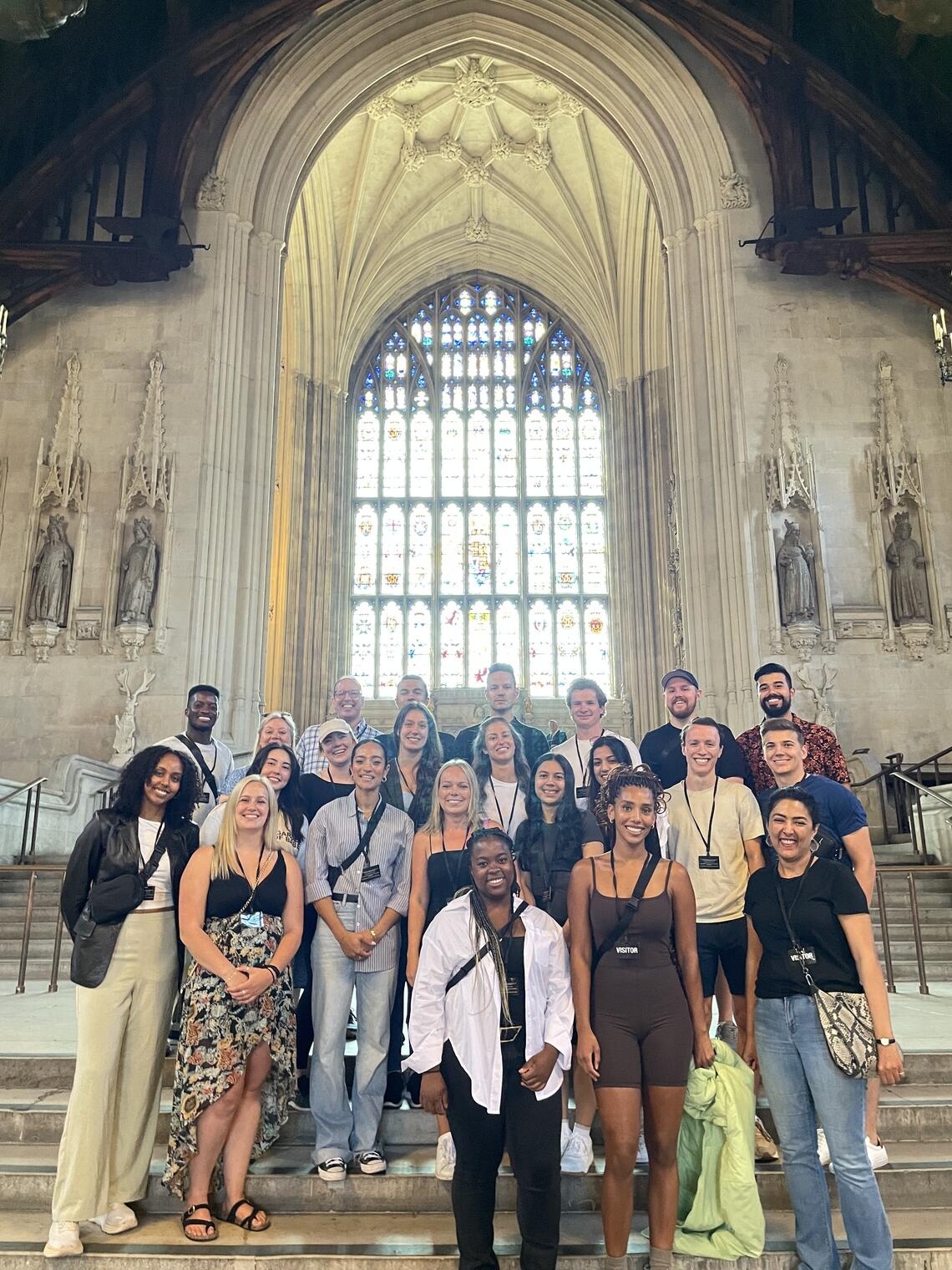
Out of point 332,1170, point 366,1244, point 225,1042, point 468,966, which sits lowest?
point 366,1244

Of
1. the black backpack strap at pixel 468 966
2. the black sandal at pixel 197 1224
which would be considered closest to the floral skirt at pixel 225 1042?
the black sandal at pixel 197 1224

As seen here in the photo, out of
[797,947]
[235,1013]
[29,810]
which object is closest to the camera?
[797,947]

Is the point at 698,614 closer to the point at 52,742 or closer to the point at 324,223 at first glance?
the point at 52,742


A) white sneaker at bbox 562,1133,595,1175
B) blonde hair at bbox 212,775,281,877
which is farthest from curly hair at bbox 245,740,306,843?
white sneaker at bbox 562,1133,595,1175

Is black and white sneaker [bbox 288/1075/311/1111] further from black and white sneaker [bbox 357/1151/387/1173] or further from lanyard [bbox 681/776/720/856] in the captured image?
lanyard [bbox 681/776/720/856]

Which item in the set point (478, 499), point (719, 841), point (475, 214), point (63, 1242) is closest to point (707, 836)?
point (719, 841)

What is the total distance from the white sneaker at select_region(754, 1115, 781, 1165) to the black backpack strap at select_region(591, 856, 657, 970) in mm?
1041

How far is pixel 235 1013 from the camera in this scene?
11.3ft

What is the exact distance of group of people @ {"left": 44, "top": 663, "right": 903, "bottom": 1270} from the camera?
3066mm

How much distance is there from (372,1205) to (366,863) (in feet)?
3.78

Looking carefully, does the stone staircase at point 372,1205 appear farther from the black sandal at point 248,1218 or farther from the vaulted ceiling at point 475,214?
the vaulted ceiling at point 475,214

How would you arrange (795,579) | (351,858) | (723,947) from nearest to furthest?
(723,947)
(351,858)
(795,579)

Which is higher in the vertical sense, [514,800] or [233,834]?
[514,800]

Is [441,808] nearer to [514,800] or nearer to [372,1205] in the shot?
[514,800]
